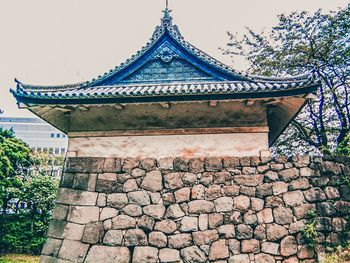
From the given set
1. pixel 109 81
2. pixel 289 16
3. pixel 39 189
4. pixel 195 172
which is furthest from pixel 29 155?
pixel 289 16

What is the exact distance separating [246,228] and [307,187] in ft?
4.66

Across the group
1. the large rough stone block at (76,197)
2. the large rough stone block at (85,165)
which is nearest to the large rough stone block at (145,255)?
the large rough stone block at (76,197)

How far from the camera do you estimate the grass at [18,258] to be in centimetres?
1173

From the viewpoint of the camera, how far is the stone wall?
5.66 meters

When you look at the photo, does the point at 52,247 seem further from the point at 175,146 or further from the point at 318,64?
the point at 318,64

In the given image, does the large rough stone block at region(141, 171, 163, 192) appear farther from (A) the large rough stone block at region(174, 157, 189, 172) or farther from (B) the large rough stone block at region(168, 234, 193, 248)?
(B) the large rough stone block at region(168, 234, 193, 248)

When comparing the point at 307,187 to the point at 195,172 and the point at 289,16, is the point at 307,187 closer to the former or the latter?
the point at 195,172

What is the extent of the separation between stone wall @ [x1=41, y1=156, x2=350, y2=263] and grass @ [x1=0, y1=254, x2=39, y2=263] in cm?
717

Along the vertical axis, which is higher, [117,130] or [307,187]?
[117,130]

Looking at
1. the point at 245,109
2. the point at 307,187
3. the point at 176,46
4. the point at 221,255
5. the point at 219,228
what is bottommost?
the point at 221,255

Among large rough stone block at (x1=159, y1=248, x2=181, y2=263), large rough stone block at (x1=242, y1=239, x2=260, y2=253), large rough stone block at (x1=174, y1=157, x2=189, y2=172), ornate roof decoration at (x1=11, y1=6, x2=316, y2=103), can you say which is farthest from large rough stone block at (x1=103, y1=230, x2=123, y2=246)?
ornate roof decoration at (x1=11, y1=6, x2=316, y2=103)

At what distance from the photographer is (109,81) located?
740 centimetres

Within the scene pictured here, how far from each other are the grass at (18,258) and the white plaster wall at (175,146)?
7.72 metres

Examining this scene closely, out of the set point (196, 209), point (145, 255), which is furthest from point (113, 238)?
point (196, 209)
